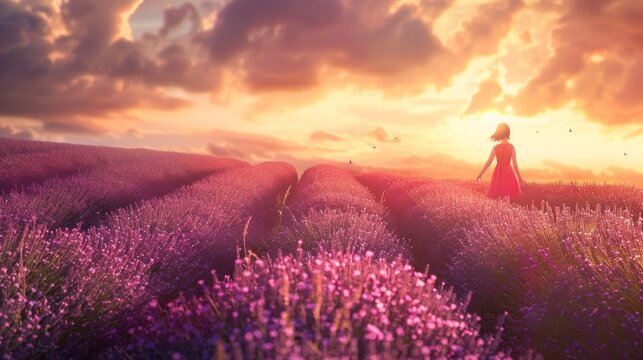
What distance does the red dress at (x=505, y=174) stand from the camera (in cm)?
907

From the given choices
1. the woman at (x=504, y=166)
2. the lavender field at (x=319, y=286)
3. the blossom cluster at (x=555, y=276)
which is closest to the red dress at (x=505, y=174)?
the woman at (x=504, y=166)

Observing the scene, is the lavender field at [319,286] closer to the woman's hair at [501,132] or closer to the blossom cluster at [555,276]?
the blossom cluster at [555,276]

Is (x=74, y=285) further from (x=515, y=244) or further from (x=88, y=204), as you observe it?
(x=88, y=204)

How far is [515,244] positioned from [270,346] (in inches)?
124

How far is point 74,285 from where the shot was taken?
12.3 feet

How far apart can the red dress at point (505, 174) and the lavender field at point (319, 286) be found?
182cm

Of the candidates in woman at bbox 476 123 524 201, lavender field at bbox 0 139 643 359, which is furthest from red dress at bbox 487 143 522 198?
lavender field at bbox 0 139 643 359

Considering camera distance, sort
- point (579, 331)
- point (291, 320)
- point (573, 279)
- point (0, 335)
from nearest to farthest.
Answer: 1. point (291, 320)
2. point (0, 335)
3. point (579, 331)
4. point (573, 279)

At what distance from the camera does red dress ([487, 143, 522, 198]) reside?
29.8 ft

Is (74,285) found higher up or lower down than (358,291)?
lower down

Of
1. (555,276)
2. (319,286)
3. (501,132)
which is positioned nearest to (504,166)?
(501,132)

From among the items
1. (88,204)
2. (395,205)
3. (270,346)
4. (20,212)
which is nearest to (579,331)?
(270,346)

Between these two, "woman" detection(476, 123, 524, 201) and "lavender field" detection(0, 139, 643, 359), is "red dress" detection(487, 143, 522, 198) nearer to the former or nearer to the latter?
"woman" detection(476, 123, 524, 201)

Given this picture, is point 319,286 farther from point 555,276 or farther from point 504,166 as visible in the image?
point 504,166
